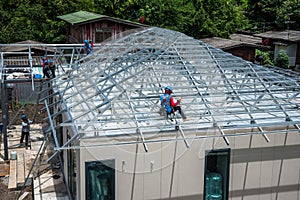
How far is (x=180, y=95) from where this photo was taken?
12.4 metres

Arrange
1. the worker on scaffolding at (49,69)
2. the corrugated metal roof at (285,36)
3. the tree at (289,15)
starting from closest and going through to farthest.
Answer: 1. the worker on scaffolding at (49,69)
2. the corrugated metal roof at (285,36)
3. the tree at (289,15)

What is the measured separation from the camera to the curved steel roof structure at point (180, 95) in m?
11.3

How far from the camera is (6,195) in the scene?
1537 cm

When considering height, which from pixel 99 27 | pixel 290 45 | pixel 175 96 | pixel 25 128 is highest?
pixel 99 27

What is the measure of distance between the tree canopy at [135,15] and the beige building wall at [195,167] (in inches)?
1063

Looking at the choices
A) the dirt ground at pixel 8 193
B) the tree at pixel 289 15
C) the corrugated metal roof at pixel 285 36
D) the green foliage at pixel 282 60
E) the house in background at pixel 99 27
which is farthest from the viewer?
the tree at pixel 289 15

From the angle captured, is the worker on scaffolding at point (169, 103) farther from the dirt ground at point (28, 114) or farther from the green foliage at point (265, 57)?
the green foliage at point (265, 57)

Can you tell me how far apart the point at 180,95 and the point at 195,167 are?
2230mm

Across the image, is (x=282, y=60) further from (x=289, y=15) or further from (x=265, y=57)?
(x=289, y=15)

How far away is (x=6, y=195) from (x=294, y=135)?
10593mm

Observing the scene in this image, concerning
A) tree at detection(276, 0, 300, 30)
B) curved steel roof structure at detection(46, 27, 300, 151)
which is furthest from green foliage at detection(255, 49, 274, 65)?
curved steel roof structure at detection(46, 27, 300, 151)

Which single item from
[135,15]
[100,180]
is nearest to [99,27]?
[135,15]

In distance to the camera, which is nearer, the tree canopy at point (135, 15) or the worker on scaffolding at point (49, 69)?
the worker on scaffolding at point (49, 69)

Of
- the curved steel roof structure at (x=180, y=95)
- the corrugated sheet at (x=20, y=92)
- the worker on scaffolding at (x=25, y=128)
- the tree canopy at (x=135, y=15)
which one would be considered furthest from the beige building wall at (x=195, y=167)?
the tree canopy at (x=135, y=15)
